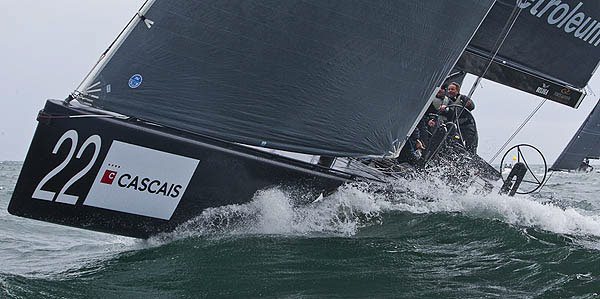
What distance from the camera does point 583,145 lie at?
12.2 meters

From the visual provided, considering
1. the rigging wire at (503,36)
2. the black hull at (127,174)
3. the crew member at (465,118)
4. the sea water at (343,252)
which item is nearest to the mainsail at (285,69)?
the black hull at (127,174)

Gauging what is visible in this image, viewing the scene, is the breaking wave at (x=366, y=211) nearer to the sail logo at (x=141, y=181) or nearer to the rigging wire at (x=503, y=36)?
the sail logo at (x=141, y=181)

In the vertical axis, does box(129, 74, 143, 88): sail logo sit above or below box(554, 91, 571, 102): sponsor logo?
below

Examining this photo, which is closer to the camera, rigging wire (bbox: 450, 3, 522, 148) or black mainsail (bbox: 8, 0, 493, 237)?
black mainsail (bbox: 8, 0, 493, 237)

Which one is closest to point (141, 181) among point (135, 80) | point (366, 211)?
point (135, 80)

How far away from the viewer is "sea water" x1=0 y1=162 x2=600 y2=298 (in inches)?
140

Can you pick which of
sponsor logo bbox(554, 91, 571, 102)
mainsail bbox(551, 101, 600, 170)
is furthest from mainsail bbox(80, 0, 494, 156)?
mainsail bbox(551, 101, 600, 170)

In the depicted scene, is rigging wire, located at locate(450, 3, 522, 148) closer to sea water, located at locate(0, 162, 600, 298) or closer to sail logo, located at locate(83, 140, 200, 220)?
sea water, located at locate(0, 162, 600, 298)

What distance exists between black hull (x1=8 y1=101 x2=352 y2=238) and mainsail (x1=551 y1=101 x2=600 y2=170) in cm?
864

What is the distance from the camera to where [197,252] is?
4.21 metres

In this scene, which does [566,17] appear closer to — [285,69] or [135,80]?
[285,69]

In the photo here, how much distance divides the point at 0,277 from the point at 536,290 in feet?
9.66

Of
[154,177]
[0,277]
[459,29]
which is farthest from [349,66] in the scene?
[0,277]

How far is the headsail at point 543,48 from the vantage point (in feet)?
19.9
